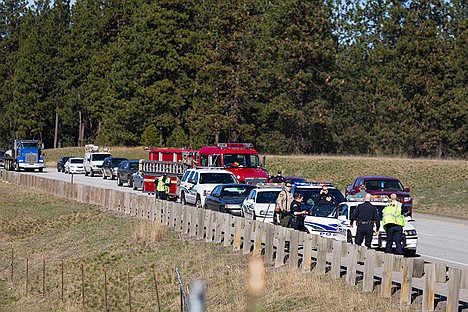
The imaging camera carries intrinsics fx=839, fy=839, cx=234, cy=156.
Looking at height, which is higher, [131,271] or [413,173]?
[413,173]

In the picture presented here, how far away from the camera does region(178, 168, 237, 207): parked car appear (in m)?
32.9

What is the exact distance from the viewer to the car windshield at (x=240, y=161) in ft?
122

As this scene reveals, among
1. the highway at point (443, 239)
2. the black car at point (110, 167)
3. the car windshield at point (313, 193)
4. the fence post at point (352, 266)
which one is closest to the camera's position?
the fence post at point (352, 266)

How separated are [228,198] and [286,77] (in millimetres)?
44569

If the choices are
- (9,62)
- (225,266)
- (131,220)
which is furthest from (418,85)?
(9,62)

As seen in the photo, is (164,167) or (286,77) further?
(286,77)

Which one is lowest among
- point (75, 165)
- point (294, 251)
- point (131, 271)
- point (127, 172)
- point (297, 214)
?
point (75, 165)

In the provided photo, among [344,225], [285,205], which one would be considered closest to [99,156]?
[285,205]

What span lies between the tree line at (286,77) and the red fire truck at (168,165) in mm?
29614

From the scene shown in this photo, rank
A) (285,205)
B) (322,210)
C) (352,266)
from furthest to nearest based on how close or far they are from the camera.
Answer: (322,210) < (285,205) < (352,266)

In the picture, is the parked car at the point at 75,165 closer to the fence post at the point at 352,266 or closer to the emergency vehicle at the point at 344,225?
the emergency vehicle at the point at 344,225

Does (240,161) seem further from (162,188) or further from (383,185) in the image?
(383,185)

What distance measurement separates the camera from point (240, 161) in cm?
3750

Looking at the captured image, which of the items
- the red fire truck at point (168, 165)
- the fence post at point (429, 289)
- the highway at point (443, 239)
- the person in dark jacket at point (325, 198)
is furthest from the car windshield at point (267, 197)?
the fence post at point (429, 289)
